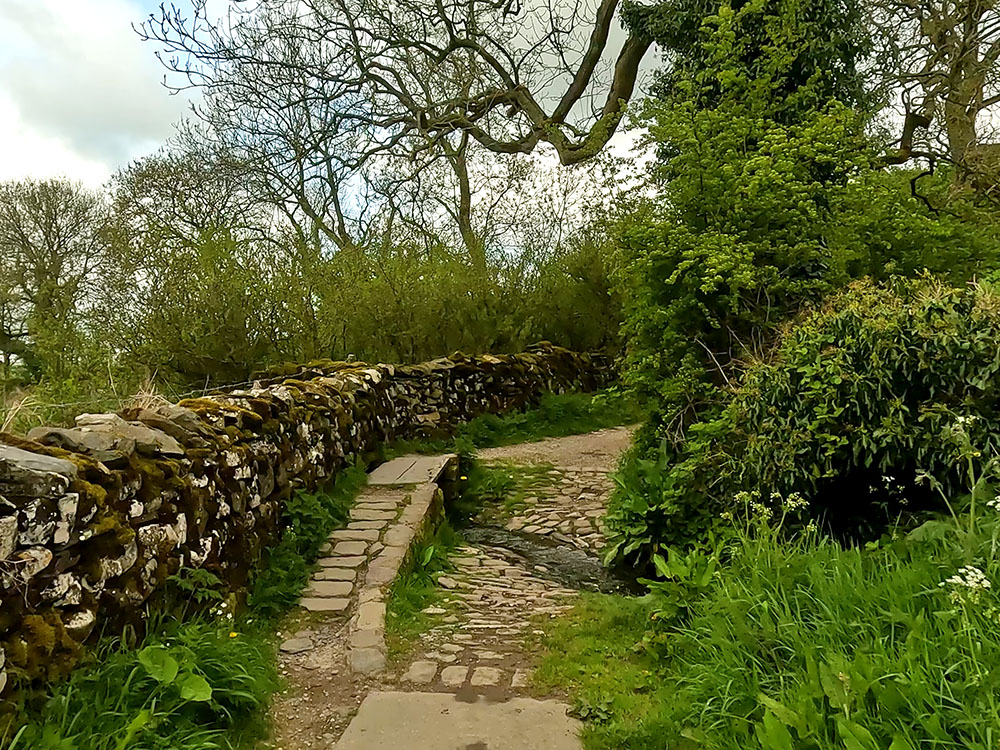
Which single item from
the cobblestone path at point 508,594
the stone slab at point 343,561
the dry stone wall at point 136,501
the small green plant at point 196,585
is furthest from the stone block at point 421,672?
the stone slab at point 343,561

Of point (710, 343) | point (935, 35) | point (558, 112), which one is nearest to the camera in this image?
point (710, 343)

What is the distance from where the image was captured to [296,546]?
475 cm

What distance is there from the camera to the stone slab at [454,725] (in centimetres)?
283

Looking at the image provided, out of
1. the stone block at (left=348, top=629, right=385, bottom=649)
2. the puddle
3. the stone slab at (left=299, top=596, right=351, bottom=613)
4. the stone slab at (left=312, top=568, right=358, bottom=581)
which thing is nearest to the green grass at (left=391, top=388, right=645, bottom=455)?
the puddle

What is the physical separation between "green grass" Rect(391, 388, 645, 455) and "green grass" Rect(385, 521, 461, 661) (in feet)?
9.77

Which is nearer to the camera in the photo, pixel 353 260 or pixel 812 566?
pixel 812 566

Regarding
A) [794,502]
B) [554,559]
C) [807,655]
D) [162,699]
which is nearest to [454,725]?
[162,699]

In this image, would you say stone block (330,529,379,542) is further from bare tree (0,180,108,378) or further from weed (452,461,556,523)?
bare tree (0,180,108,378)

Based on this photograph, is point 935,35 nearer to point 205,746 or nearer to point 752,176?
point 752,176

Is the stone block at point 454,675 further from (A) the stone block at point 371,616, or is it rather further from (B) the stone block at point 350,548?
(B) the stone block at point 350,548

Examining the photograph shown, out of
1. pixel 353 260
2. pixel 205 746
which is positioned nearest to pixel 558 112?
pixel 353 260

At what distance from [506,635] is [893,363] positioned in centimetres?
→ 257

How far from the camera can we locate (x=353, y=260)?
10242 mm

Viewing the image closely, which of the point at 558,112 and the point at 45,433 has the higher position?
the point at 558,112
